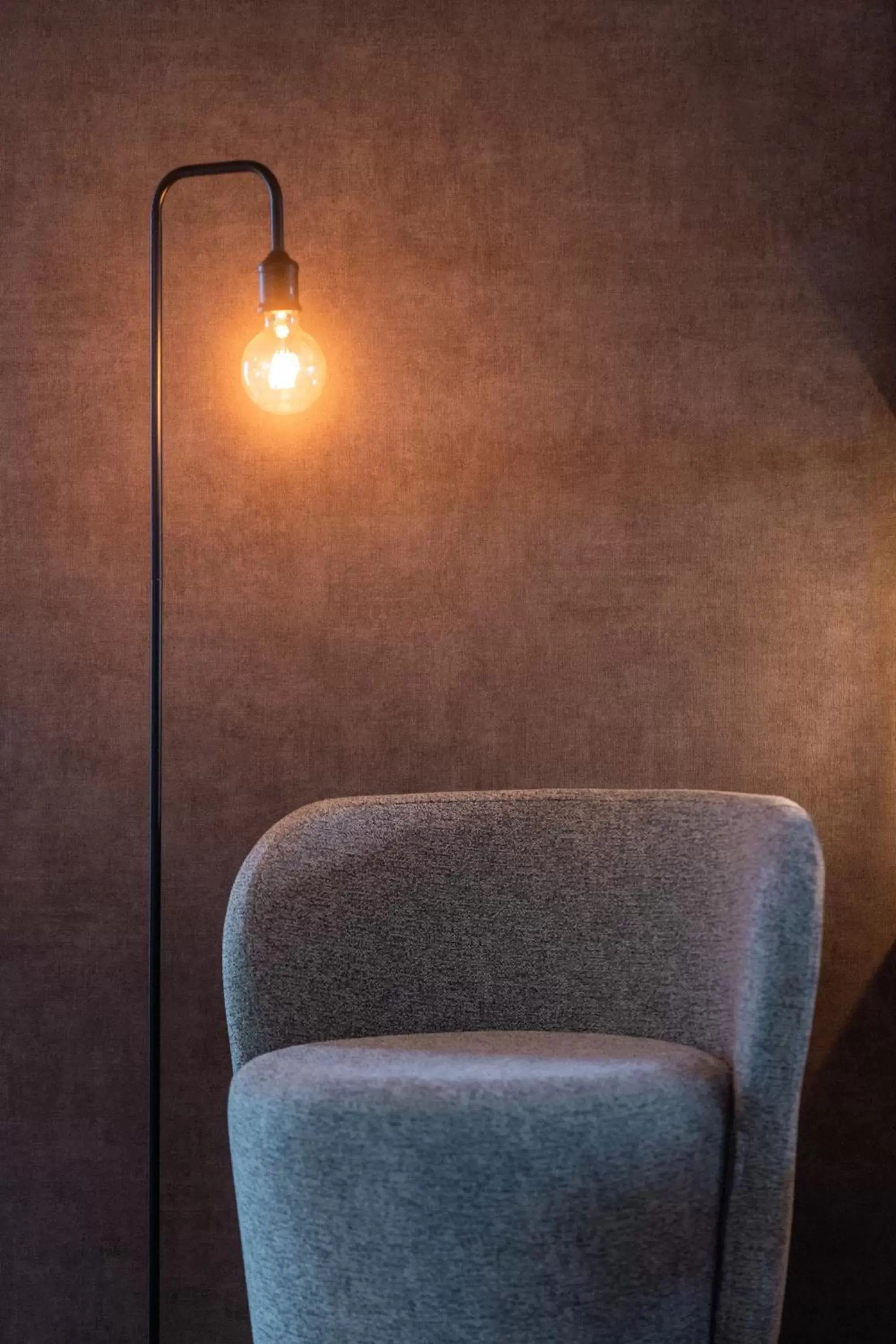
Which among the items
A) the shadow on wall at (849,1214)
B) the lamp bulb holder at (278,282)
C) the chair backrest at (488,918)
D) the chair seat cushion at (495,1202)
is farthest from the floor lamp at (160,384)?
the shadow on wall at (849,1214)

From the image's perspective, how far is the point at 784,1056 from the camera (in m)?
1.19

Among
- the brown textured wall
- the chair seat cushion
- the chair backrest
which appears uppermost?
the brown textured wall

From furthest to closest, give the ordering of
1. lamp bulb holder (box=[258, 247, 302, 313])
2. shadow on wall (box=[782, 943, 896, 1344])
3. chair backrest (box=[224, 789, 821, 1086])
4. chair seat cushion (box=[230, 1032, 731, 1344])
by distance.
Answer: shadow on wall (box=[782, 943, 896, 1344])
lamp bulb holder (box=[258, 247, 302, 313])
chair backrest (box=[224, 789, 821, 1086])
chair seat cushion (box=[230, 1032, 731, 1344])

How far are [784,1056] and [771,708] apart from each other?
0.86 m

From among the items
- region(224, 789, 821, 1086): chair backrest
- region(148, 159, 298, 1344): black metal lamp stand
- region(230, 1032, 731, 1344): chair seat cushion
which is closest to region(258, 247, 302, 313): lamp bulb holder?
region(148, 159, 298, 1344): black metal lamp stand

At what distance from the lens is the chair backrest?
146 cm

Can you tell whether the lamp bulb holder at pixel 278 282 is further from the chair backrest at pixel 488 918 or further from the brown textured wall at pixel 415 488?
the chair backrest at pixel 488 918

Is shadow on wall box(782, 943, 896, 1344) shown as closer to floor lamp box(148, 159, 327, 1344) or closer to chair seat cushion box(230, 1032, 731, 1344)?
chair seat cushion box(230, 1032, 731, 1344)

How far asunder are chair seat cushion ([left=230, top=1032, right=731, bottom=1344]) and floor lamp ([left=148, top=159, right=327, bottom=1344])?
49 cm

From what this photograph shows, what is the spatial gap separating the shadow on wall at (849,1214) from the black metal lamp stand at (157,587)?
1.04m

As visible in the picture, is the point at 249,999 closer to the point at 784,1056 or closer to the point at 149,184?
the point at 784,1056

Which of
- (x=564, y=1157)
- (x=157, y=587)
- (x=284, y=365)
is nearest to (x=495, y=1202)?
(x=564, y=1157)

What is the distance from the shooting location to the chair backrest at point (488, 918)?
1457 mm

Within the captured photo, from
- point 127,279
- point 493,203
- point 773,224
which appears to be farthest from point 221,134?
point 773,224
